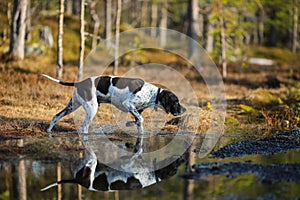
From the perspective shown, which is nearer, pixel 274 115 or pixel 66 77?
pixel 274 115

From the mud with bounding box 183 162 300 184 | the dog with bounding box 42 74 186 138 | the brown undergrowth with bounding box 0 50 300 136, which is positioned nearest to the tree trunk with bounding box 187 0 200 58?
the brown undergrowth with bounding box 0 50 300 136

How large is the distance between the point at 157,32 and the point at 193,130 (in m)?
54.4

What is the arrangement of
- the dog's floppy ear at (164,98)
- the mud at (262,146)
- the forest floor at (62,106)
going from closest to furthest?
the mud at (262,146)
the dog's floppy ear at (164,98)
the forest floor at (62,106)

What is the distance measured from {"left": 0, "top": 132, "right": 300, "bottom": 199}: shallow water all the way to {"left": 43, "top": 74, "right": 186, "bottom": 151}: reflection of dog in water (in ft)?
7.28

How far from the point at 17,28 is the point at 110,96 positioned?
46.0 ft

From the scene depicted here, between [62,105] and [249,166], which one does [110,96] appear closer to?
[62,105]

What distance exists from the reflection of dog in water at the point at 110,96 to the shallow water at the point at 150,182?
2.22 m

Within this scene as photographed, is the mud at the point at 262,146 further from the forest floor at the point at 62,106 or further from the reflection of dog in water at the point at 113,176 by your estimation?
the reflection of dog in water at the point at 113,176

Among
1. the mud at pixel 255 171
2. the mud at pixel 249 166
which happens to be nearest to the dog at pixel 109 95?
the mud at pixel 249 166

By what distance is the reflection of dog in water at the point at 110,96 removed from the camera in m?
12.2

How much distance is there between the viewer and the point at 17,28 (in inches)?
973

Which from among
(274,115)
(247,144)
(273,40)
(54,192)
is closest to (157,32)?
(273,40)

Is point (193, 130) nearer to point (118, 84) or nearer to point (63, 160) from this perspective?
point (118, 84)

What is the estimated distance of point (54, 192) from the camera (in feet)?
25.1
